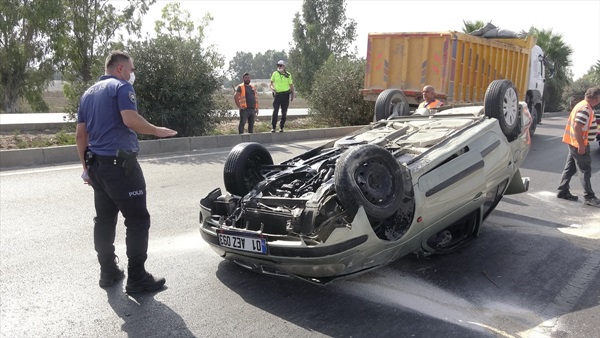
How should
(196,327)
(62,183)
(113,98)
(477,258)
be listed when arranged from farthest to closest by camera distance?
(62,183) < (477,258) < (113,98) < (196,327)

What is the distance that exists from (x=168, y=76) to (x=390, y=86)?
531 cm

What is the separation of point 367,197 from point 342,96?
41.8ft

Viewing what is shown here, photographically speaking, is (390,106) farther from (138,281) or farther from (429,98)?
(138,281)

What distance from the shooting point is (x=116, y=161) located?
3.79 metres

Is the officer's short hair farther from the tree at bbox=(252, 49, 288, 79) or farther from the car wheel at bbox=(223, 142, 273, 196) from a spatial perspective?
the tree at bbox=(252, 49, 288, 79)

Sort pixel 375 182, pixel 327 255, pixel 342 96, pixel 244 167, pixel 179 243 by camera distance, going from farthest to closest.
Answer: pixel 342 96
pixel 179 243
pixel 244 167
pixel 375 182
pixel 327 255

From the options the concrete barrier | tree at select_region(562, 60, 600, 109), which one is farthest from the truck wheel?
tree at select_region(562, 60, 600, 109)

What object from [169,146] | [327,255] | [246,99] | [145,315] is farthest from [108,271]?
[246,99]

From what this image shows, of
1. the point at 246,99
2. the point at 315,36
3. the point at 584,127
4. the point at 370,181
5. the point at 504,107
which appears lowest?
the point at 370,181

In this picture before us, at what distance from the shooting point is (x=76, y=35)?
814 inches

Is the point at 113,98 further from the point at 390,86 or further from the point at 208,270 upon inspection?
the point at 390,86

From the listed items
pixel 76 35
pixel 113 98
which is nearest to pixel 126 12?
pixel 76 35

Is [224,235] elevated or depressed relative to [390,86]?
depressed

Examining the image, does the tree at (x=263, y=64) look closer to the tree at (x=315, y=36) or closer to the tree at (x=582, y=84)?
the tree at (x=315, y=36)
